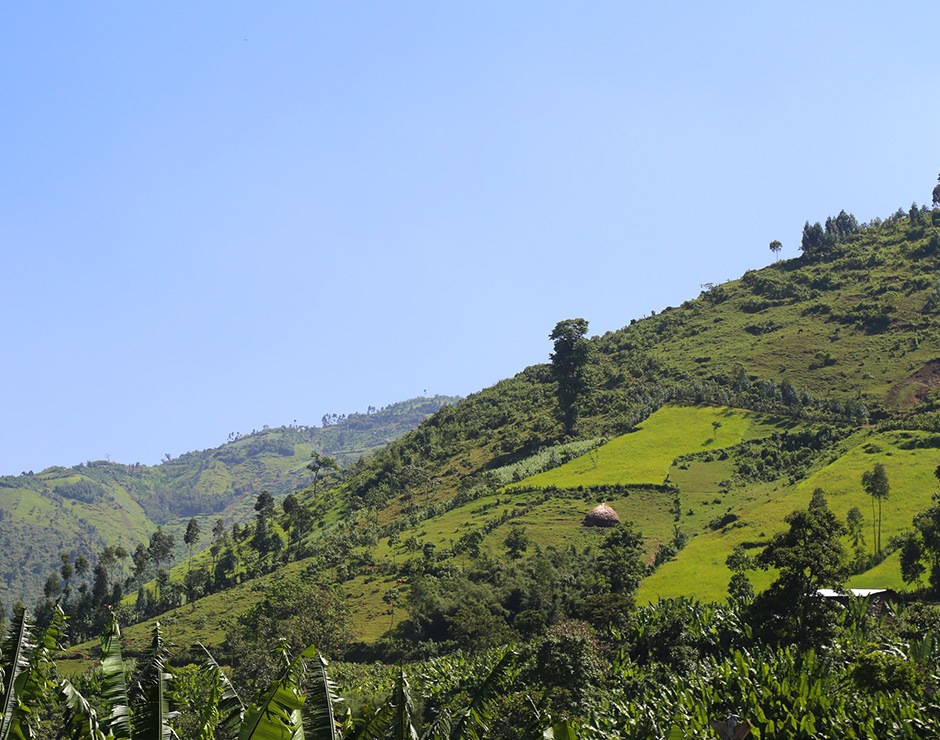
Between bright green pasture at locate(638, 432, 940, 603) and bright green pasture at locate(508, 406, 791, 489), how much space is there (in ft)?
37.0

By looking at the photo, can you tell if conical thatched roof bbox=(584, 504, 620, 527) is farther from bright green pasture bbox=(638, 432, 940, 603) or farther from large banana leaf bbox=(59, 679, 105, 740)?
large banana leaf bbox=(59, 679, 105, 740)

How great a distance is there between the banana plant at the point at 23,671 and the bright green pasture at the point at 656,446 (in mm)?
72134

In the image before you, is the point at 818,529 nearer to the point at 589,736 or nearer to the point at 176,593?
the point at 589,736

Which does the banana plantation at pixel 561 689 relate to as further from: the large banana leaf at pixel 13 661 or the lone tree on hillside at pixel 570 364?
the lone tree on hillside at pixel 570 364

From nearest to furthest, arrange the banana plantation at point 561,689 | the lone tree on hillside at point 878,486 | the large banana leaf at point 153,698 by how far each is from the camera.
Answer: the large banana leaf at point 153,698, the banana plantation at point 561,689, the lone tree on hillside at point 878,486

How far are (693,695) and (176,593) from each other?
76215mm

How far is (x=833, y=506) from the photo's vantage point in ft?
189

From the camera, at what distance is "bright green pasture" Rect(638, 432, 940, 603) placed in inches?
2026

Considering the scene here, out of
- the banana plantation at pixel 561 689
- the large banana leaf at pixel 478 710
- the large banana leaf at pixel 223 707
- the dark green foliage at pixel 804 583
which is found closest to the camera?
the banana plantation at pixel 561 689

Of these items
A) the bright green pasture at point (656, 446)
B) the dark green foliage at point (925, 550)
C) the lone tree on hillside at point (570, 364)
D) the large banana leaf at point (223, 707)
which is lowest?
the dark green foliage at point (925, 550)

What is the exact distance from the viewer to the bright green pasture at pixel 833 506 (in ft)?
169

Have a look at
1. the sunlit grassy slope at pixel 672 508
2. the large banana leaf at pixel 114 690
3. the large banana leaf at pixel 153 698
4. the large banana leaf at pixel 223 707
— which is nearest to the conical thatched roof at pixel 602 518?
the sunlit grassy slope at pixel 672 508

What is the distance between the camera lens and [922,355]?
90375 millimetres

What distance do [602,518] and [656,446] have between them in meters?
20.2
